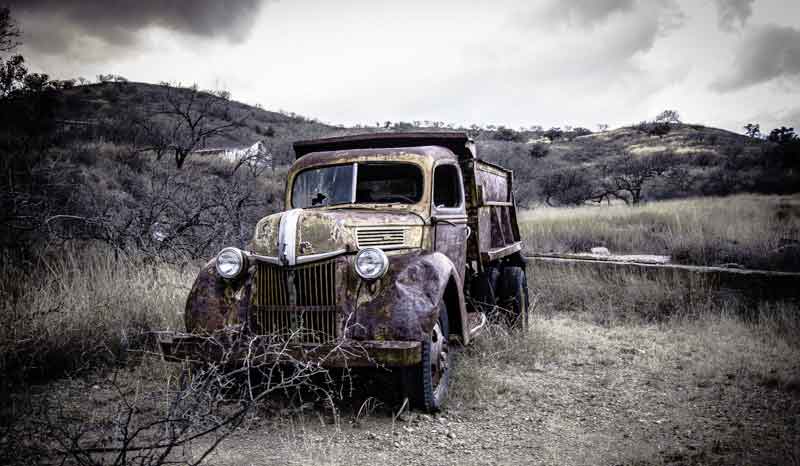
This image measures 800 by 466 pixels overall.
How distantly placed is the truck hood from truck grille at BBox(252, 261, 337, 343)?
0.10 meters

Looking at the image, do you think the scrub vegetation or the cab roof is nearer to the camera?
the scrub vegetation

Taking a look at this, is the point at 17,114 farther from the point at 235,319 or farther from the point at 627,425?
the point at 627,425

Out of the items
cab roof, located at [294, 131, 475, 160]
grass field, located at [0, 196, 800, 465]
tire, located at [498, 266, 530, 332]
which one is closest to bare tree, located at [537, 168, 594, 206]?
grass field, located at [0, 196, 800, 465]

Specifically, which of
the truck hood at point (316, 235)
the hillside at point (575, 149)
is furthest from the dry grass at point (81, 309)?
the hillside at point (575, 149)

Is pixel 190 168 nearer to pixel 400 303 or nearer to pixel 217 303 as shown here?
pixel 217 303

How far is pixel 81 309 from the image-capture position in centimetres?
464

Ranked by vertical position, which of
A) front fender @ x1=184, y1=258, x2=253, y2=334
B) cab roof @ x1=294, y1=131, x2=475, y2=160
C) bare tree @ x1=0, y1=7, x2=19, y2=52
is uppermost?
bare tree @ x1=0, y1=7, x2=19, y2=52

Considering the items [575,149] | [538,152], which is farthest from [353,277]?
[575,149]

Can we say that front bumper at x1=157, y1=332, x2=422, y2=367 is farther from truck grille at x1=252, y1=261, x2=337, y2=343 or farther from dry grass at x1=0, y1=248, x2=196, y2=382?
dry grass at x1=0, y1=248, x2=196, y2=382

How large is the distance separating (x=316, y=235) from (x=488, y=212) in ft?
9.86

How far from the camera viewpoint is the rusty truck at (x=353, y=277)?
10.5 ft

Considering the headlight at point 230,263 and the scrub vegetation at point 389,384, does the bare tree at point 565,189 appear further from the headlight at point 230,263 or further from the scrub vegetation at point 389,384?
the headlight at point 230,263

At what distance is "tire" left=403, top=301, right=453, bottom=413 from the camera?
331 cm

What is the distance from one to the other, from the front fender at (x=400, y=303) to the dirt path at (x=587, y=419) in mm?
729
